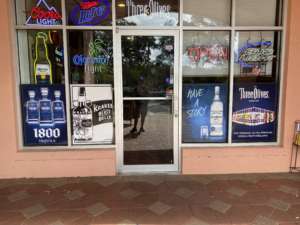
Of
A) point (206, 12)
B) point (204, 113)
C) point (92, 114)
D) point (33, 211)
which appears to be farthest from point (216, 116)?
point (33, 211)

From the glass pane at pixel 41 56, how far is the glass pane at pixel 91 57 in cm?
18

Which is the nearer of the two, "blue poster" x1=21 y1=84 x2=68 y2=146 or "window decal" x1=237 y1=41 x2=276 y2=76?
"blue poster" x1=21 y1=84 x2=68 y2=146

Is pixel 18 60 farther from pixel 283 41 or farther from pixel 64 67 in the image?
pixel 283 41

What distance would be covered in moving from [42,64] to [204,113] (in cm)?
257

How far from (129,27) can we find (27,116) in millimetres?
2021

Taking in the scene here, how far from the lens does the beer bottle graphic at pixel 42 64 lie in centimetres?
409

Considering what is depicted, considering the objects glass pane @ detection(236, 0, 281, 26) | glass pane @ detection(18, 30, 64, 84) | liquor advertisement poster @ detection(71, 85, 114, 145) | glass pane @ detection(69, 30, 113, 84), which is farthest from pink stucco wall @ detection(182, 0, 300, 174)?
glass pane @ detection(18, 30, 64, 84)

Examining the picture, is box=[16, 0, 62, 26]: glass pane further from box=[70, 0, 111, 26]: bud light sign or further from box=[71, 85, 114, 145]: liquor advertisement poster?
box=[71, 85, 114, 145]: liquor advertisement poster

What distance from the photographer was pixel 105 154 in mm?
4191

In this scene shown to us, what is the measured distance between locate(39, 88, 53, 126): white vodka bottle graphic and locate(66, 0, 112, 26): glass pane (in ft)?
3.64

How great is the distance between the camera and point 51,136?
425 centimetres

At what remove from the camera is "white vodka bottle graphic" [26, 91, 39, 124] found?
4.14m

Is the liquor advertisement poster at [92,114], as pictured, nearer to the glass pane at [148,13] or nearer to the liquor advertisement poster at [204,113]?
the glass pane at [148,13]

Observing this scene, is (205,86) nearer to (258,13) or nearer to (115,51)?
(258,13)
